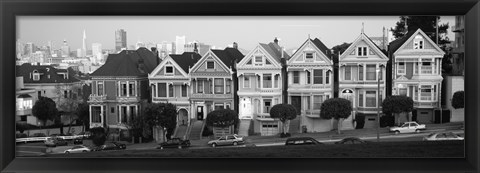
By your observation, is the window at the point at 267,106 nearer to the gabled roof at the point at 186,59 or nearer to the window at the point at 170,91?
the gabled roof at the point at 186,59

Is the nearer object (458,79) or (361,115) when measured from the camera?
(458,79)

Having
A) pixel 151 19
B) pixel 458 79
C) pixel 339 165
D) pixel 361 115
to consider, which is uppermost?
pixel 151 19

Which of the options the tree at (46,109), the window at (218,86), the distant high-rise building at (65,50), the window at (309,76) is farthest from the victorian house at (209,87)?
the tree at (46,109)

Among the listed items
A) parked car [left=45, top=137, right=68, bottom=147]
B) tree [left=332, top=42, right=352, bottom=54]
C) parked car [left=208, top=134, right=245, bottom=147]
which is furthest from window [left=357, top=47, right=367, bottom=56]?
parked car [left=45, top=137, right=68, bottom=147]

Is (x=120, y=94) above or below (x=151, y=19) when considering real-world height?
below

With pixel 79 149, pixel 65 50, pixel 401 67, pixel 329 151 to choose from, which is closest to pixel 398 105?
pixel 401 67
